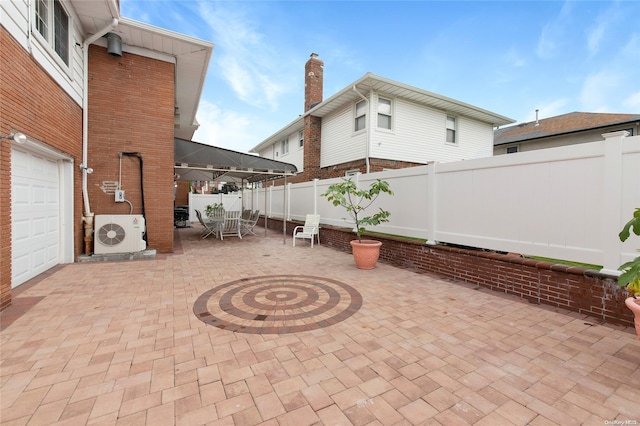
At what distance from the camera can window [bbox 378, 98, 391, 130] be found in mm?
10523

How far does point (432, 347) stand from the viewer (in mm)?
2660

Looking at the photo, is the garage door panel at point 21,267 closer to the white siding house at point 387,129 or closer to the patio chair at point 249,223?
the patio chair at point 249,223

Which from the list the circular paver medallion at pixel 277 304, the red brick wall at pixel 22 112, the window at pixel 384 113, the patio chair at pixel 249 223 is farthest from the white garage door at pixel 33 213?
the window at pixel 384 113

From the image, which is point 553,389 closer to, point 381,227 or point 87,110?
point 381,227

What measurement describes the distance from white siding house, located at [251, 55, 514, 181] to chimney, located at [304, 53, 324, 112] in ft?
0.43

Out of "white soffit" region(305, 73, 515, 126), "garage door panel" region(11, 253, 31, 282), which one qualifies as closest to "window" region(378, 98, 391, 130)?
"white soffit" region(305, 73, 515, 126)

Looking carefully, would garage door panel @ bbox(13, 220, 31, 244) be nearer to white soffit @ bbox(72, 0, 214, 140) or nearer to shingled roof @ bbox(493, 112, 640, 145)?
white soffit @ bbox(72, 0, 214, 140)

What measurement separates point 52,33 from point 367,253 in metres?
7.05

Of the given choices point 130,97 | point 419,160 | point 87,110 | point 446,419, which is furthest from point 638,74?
point 87,110

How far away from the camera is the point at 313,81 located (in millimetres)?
13609

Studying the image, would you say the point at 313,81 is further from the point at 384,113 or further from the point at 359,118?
the point at 384,113

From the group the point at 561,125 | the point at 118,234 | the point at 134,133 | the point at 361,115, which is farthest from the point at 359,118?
the point at 561,125

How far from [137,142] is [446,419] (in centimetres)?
792

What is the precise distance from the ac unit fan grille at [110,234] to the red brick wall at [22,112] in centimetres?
161
